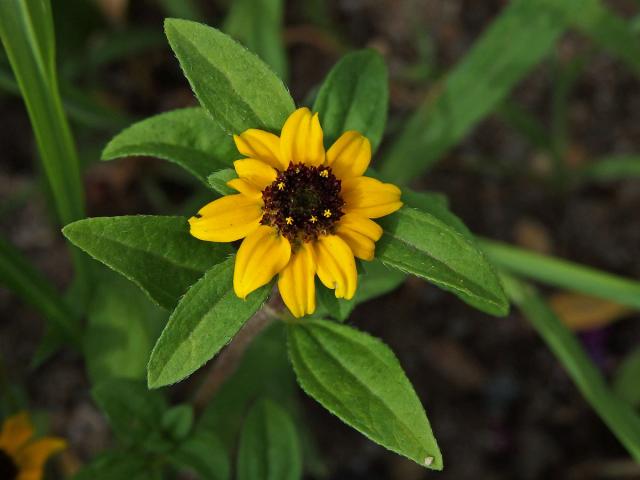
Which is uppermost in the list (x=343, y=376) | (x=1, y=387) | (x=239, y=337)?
(x=343, y=376)

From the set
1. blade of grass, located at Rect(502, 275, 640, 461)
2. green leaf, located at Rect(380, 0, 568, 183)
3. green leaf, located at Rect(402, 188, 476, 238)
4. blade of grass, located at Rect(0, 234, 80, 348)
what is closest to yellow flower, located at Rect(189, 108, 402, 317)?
green leaf, located at Rect(402, 188, 476, 238)

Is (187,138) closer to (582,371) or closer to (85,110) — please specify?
(85,110)

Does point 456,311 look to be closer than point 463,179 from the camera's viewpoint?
Yes

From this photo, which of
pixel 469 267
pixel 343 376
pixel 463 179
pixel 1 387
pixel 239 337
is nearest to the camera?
pixel 469 267

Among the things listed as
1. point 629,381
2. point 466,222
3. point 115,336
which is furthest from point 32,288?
point 629,381

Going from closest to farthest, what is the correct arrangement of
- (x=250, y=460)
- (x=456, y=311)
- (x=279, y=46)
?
(x=250, y=460) < (x=279, y=46) < (x=456, y=311)

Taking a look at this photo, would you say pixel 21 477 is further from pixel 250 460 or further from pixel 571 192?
pixel 571 192

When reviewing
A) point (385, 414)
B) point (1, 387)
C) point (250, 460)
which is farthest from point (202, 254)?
point (1, 387)

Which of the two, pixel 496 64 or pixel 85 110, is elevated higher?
pixel 496 64
